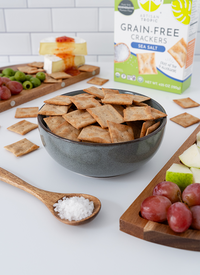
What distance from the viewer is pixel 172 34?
4.10 feet

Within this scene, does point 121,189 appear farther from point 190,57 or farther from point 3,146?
point 190,57

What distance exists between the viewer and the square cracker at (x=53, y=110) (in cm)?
78

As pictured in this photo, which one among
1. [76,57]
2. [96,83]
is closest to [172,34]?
[96,83]

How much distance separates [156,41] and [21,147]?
32.9 inches

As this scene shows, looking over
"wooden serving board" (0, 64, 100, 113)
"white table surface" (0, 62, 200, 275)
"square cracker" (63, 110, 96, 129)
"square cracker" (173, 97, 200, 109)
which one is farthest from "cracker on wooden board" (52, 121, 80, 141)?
"square cracker" (173, 97, 200, 109)

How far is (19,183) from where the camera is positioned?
0.70 m

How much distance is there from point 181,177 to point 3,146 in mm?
600

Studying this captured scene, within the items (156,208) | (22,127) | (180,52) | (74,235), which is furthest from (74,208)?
(180,52)

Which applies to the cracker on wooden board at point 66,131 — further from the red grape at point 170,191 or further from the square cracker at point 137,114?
the red grape at point 170,191

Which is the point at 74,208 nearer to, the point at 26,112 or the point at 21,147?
the point at 21,147

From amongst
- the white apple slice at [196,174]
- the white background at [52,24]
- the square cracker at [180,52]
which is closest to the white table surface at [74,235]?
the white apple slice at [196,174]

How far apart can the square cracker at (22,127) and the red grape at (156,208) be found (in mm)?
591

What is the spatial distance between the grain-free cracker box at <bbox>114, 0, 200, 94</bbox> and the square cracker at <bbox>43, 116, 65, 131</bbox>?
771 millimetres

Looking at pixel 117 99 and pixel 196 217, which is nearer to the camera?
pixel 196 217
